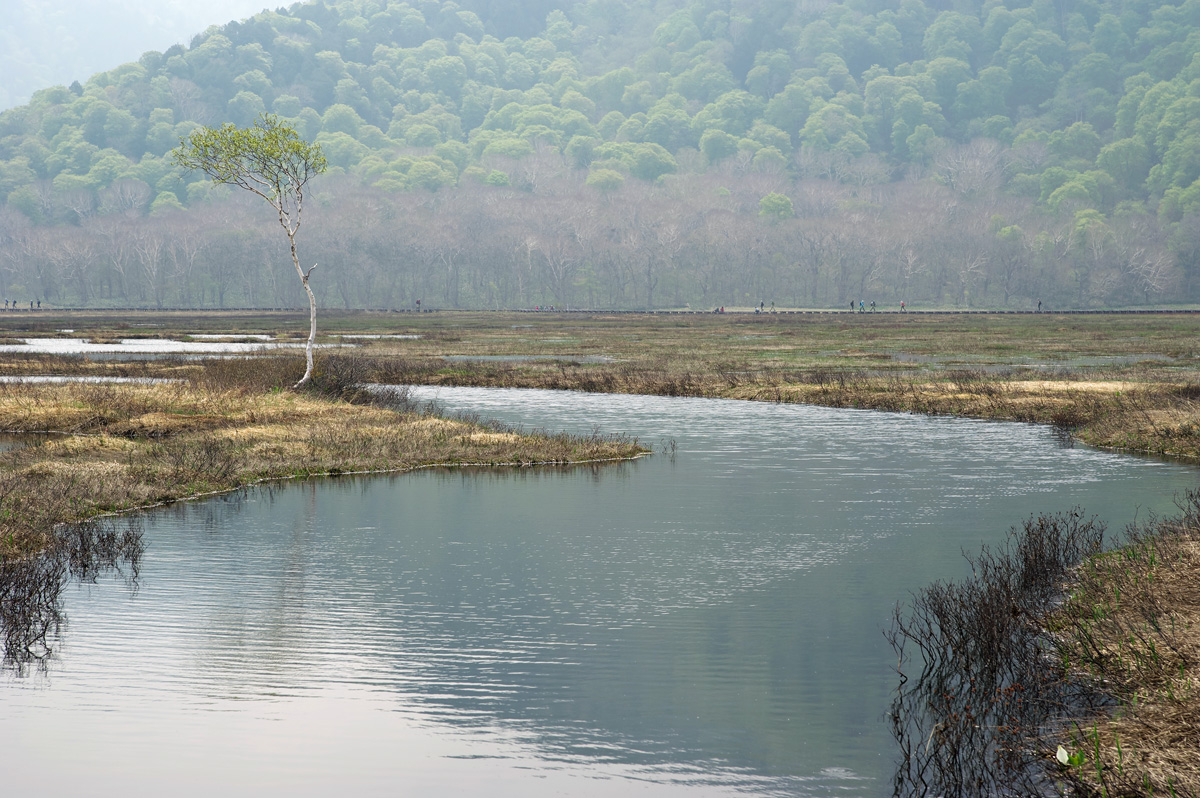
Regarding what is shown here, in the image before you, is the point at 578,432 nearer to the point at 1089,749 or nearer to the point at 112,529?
the point at 112,529

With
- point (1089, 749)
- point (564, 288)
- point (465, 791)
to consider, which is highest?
point (564, 288)

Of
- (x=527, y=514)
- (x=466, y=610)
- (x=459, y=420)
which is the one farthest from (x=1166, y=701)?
(x=459, y=420)

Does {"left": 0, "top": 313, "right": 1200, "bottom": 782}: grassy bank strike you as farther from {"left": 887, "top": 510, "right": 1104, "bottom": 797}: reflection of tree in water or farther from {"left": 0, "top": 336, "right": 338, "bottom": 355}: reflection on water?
{"left": 0, "top": 336, "right": 338, "bottom": 355}: reflection on water

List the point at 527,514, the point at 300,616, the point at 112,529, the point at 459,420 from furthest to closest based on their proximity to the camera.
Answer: the point at 459,420 < the point at 527,514 < the point at 112,529 < the point at 300,616

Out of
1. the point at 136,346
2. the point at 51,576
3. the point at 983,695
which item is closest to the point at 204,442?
the point at 51,576

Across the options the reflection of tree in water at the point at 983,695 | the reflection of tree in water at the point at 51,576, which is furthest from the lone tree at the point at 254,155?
the reflection of tree in water at the point at 983,695

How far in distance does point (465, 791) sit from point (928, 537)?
14662 mm

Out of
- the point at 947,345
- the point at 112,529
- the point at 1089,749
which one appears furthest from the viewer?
the point at 947,345

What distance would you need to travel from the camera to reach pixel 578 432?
132 feet

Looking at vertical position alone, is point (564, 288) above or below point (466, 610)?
above

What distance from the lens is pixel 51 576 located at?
17531mm

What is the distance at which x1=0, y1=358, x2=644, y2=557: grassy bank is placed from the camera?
24156 millimetres

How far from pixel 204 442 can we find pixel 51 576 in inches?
538

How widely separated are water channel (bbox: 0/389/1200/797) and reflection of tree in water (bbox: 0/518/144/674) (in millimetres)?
373
